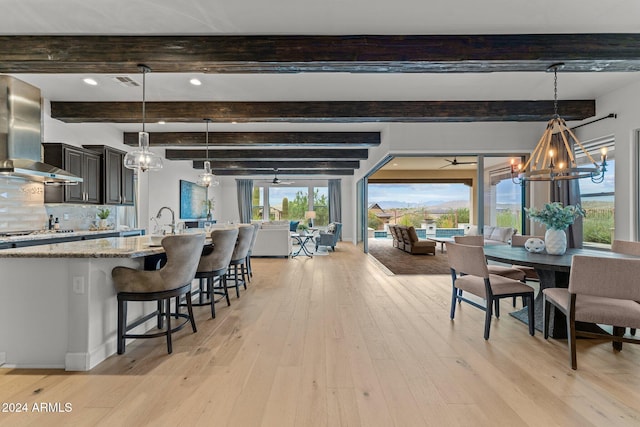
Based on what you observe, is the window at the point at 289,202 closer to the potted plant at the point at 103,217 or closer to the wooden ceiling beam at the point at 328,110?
the potted plant at the point at 103,217

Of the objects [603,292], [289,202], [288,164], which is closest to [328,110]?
[603,292]

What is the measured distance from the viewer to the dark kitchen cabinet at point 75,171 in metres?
4.73

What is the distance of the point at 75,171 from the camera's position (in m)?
5.03

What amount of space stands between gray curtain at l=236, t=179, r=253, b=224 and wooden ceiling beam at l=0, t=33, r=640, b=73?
9841 mm

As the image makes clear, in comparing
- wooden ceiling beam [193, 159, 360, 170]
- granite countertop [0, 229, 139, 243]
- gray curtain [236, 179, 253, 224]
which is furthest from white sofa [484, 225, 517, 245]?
gray curtain [236, 179, 253, 224]

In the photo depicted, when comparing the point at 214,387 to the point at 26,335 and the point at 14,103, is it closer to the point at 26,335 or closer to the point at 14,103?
the point at 26,335

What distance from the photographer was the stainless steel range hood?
3691 millimetres

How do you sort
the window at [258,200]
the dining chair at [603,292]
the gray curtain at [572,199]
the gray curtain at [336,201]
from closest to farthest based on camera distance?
the dining chair at [603,292] → the gray curtain at [572,199] → the gray curtain at [336,201] → the window at [258,200]

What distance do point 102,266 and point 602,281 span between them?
370cm

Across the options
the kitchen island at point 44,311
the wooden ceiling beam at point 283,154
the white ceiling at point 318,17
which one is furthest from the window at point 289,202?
the kitchen island at point 44,311

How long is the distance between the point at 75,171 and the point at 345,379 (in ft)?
17.4

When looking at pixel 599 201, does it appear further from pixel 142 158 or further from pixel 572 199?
pixel 142 158

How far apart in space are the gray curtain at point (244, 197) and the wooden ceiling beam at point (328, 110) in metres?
8.03

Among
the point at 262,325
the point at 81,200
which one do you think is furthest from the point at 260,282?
the point at 81,200
